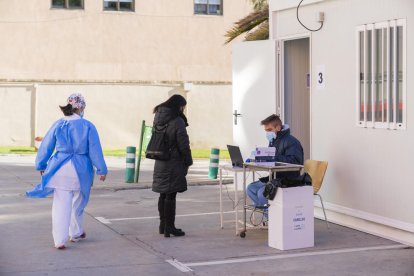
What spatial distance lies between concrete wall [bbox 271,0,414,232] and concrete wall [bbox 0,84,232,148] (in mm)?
20757

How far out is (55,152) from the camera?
10.3m

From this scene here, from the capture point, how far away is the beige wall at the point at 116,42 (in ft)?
106

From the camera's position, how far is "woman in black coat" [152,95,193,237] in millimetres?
10602

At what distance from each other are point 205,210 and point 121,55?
20831 millimetres

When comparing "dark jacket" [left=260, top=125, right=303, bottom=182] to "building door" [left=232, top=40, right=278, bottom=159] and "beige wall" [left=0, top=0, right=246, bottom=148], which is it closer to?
"building door" [left=232, top=40, right=278, bottom=159]

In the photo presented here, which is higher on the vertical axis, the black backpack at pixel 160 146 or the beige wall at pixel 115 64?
the beige wall at pixel 115 64

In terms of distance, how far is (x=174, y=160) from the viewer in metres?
10.6

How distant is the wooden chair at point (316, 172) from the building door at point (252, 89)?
2.00 meters

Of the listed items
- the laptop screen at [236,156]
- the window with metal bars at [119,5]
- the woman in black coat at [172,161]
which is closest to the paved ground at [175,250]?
the woman in black coat at [172,161]

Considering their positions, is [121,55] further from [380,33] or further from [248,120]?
[380,33]

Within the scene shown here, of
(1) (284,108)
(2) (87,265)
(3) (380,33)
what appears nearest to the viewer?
(2) (87,265)

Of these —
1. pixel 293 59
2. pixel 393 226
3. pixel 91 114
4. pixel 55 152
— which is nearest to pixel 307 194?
pixel 393 226

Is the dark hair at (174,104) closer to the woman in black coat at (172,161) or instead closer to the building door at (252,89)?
the woman in black coat at (172,161)

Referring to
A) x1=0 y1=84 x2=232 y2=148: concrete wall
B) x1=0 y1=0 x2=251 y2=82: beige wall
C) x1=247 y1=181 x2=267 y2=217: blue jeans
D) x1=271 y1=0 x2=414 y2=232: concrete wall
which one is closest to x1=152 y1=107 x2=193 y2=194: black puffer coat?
x1=247 y1=181 x2=267 y2=217: blue jeans
